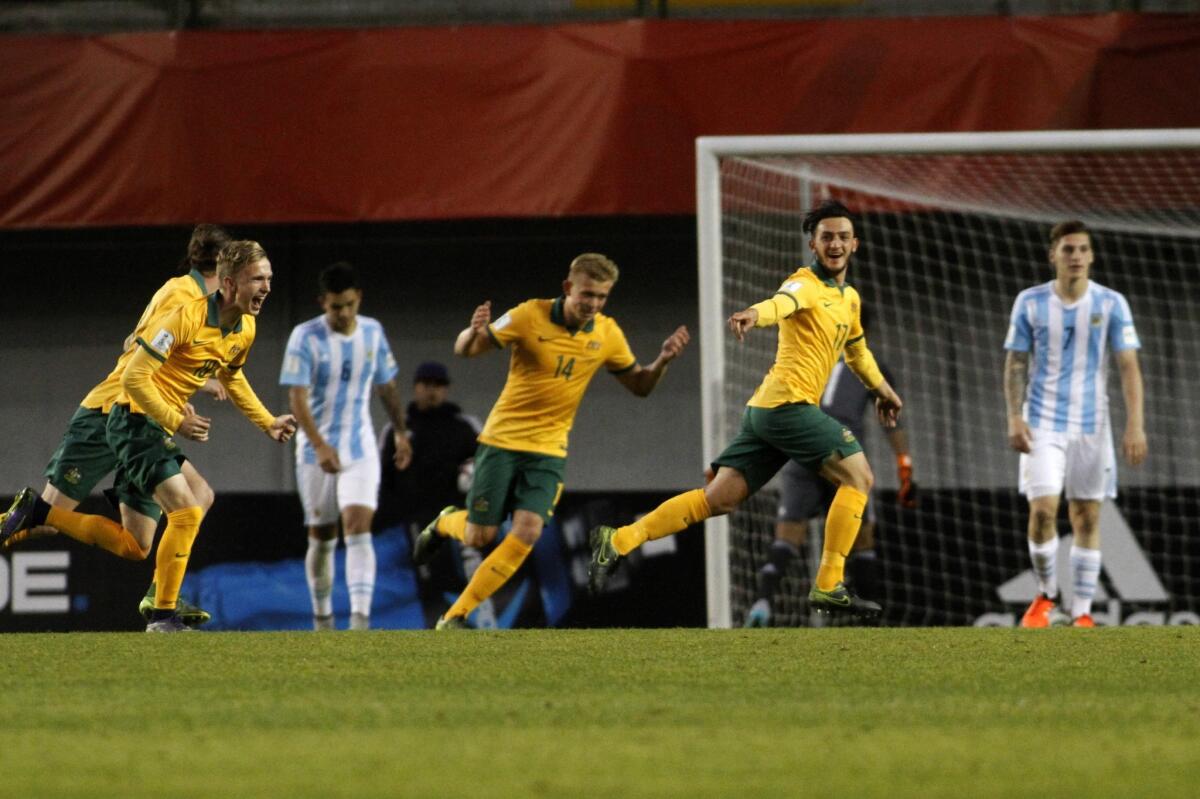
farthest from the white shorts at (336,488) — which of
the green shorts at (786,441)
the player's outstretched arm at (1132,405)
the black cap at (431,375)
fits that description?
the player's outstretched arm at (1132,405)

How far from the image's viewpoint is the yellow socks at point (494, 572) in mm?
8672

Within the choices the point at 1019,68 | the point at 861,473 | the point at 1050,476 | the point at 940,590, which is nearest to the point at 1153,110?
the point at 1019,68

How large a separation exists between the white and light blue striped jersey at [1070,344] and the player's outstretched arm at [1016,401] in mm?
57

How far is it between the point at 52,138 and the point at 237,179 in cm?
122

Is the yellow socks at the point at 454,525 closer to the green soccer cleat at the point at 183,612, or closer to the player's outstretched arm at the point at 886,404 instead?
the green soccer cleat at the point at 183,612

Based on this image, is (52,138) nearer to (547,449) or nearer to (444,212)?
(444,212)

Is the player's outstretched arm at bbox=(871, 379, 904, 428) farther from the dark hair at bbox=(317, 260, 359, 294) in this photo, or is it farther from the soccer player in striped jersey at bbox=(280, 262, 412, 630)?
the dark hair at bbox=(317, 260, 359, 294)

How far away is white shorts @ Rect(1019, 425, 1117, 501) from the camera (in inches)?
358

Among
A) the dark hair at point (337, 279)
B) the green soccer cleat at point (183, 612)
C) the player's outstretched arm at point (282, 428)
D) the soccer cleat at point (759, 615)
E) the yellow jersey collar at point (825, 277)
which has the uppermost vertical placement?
the dark hair at point (337, 279)

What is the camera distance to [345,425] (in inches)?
406

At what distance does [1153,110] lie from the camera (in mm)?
12312

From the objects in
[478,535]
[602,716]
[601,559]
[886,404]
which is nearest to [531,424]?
[478,535]

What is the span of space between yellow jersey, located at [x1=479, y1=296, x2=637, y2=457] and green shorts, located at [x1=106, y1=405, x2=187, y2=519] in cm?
152

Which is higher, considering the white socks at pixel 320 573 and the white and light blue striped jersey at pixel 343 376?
the white and light blue striped jersey at pixel 343 376
